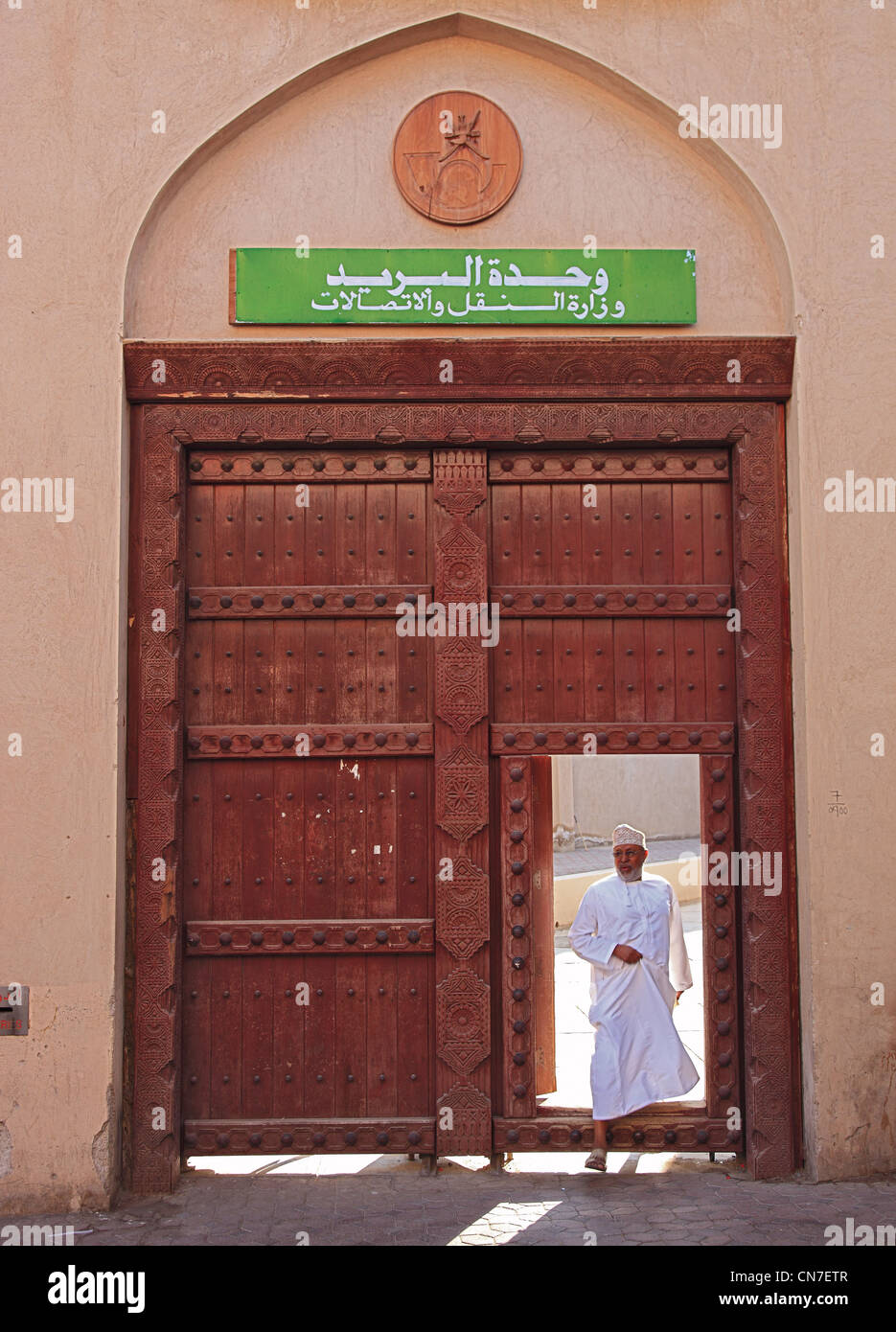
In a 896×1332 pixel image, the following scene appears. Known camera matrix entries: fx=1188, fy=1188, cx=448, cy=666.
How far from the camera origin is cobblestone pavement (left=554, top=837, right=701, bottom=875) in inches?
312

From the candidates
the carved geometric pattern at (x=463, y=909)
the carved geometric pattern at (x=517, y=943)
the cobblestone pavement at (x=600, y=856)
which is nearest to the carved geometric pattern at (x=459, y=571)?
the carved geometric pattern at (x=517, y=943)

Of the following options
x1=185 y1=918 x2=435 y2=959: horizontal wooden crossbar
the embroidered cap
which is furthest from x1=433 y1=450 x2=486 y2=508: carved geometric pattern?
x1=185 y1=918 x2=435 y2=959: horizontal wooden crossbar

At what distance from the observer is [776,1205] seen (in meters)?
4.23

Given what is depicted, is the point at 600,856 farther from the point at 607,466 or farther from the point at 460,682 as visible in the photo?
the point at 607,466

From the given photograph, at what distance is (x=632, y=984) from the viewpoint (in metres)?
4.81

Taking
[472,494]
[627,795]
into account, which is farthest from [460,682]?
[627,795]

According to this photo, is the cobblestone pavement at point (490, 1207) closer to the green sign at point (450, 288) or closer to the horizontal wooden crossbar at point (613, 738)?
the horizontal wooden crossbar at point (613, 738)

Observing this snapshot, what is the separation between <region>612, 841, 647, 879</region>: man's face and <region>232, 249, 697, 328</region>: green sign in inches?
84.4

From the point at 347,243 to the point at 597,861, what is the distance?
4.84 m

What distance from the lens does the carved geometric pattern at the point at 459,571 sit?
4730 mm

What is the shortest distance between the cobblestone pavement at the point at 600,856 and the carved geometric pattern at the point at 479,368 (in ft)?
10.1

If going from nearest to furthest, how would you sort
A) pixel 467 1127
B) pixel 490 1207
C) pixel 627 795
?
1. pixel 490 1207
2. pixel 467 1127
3. pixel 627 795

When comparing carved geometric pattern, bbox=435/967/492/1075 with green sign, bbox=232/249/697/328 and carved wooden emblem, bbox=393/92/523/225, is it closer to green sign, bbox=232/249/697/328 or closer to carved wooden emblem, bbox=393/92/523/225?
green sign, bbox=232/249/697/328

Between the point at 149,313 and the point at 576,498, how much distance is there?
1870 millimetres
